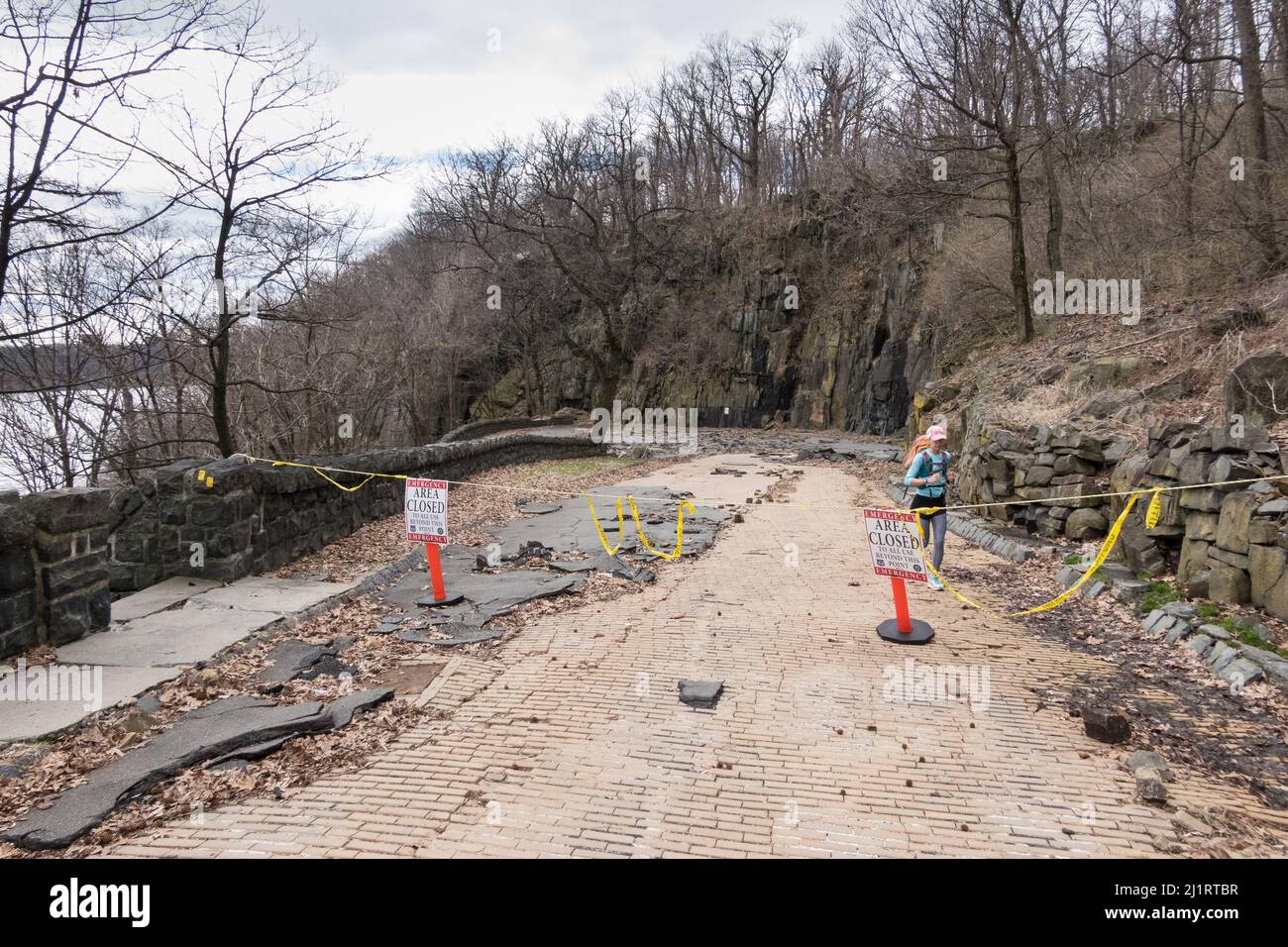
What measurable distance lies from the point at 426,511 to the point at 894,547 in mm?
4767

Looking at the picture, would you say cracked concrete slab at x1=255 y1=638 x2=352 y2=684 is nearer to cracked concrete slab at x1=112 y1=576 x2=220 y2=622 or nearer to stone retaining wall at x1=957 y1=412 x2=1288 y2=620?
cracked concrete slab at x1=112 y1=576 x2=220 y2=622

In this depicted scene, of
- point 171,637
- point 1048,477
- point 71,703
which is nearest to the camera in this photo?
point 71,703

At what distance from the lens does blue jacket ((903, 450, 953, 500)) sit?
8.45 meters

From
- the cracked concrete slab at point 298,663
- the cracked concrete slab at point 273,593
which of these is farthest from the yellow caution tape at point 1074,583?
the cracked concrete slab at point 273,593

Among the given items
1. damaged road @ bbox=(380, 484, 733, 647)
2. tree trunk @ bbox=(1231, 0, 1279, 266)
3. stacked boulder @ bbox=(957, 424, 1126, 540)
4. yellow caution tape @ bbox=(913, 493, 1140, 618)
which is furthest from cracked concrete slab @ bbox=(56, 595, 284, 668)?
tree trunk @ bbox=(1231, 0, 1279, 266)

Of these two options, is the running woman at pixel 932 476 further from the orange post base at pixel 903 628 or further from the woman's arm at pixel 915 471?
the orange post base at pixel 903 628

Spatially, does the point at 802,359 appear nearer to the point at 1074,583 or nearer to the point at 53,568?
the point at 1074,583

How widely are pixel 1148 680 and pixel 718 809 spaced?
155 inches

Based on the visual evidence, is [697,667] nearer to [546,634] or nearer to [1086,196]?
[546,634]

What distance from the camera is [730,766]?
4371mm

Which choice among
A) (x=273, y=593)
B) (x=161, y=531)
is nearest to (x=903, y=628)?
(x=273, y=593)

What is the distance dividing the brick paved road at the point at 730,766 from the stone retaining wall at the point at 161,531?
3170 millimetres

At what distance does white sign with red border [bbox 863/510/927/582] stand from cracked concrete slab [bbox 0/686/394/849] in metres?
4.27
